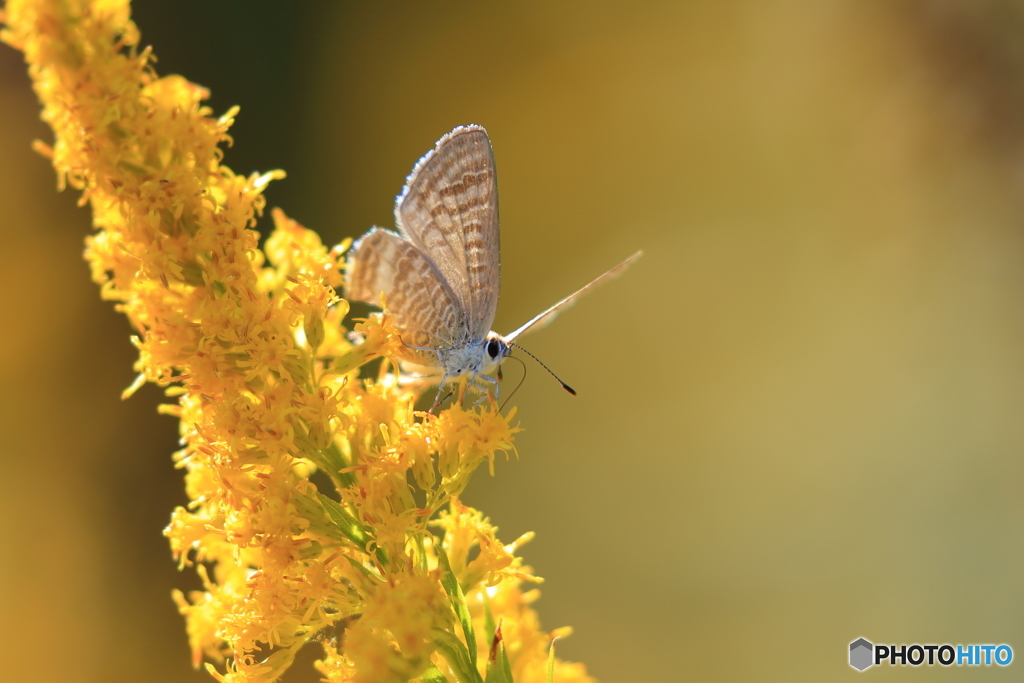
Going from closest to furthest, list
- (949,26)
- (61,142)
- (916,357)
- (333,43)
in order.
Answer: (61,142) < (949,26) < (916,357) < (333,43)

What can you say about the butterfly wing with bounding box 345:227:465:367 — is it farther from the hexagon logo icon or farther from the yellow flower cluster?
the hexagon logo icon

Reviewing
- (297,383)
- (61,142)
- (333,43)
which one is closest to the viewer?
(61,142)

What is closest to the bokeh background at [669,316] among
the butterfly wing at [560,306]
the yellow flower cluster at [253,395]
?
the butterfly wing at [560,306]

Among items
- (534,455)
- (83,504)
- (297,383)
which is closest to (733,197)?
(534,455)

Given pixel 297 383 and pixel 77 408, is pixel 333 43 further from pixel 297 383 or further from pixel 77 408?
pixel 297 383

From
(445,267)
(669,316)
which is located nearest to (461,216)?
(445,267)

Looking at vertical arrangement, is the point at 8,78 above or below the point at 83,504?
above

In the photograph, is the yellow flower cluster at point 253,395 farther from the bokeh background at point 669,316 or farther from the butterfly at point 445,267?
the bokeh background at point 669,316

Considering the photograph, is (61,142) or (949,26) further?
(949,26)
